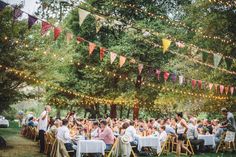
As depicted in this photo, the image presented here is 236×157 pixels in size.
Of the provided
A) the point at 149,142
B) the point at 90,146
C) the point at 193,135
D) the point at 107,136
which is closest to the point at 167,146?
the point at 193,135

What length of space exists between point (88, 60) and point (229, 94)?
1120cm

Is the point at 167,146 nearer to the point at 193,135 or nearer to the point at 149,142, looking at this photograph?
the point at 193,135

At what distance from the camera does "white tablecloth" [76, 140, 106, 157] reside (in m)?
10.7

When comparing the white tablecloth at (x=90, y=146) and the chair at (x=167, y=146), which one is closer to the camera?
the white tablecloth at (x=90, y=146)

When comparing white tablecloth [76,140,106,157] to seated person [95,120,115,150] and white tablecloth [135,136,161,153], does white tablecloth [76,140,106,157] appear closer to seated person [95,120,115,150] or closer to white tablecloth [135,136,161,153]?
seated person [95,120,115,150]

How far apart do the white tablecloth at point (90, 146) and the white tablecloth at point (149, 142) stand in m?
2.38

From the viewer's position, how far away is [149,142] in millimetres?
13125

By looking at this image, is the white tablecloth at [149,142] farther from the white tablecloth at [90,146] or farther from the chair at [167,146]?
the white tablecloth at [90,146]

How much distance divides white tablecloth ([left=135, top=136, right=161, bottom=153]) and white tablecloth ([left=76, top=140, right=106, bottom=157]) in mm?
2376

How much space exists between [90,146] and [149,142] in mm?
3085

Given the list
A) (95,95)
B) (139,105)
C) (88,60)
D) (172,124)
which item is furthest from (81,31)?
(172,124)

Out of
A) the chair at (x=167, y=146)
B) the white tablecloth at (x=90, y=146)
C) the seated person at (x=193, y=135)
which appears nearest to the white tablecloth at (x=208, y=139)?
the seated person at (x=193, y=135)

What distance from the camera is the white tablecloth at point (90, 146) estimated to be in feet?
35.1

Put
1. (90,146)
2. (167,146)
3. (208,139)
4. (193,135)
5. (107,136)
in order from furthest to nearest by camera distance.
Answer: (208,139) < (167,146) < (193,135) < (107,136) < (90,146)
